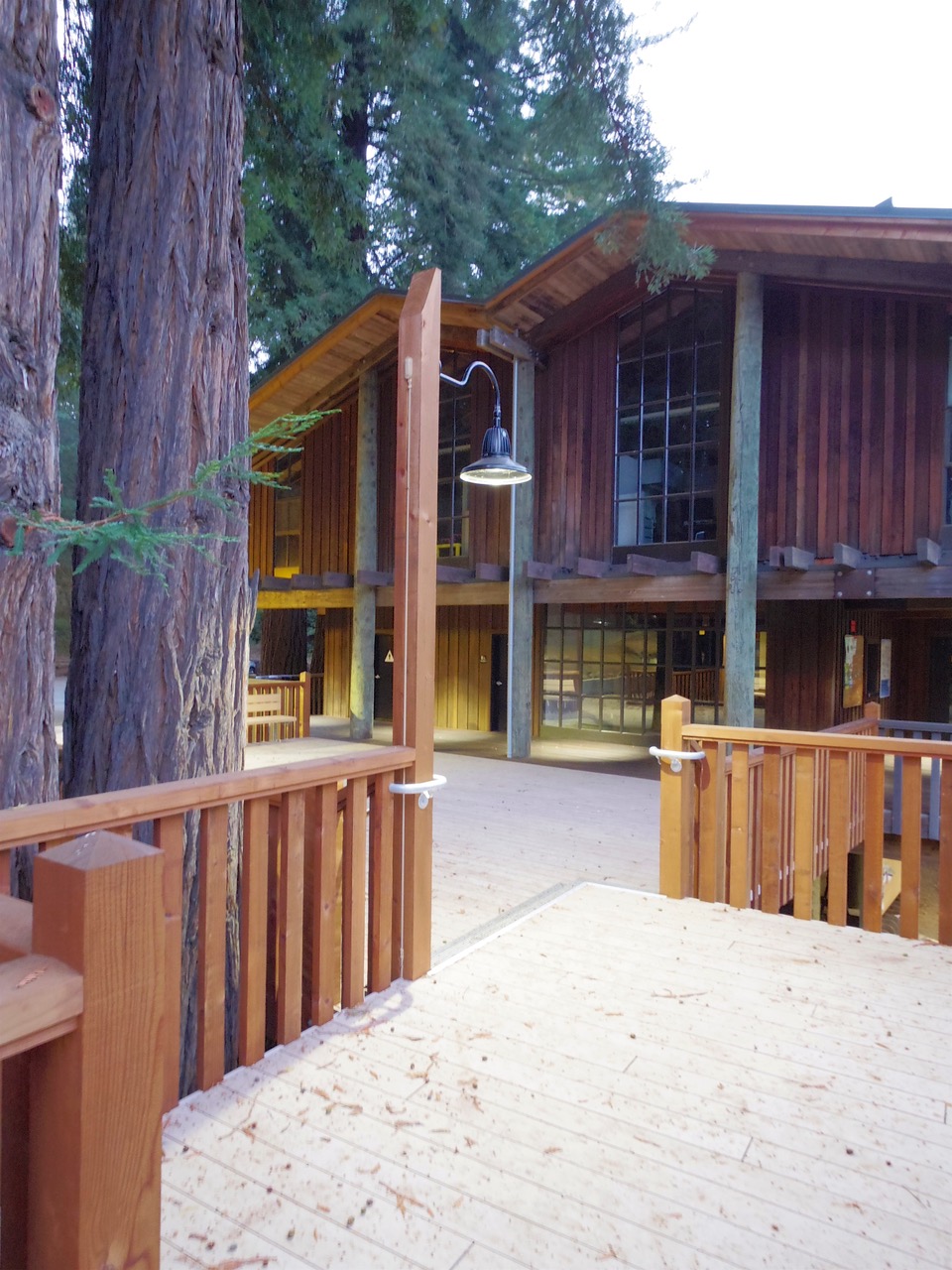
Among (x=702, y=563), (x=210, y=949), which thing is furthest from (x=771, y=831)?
(x=702, y=563)

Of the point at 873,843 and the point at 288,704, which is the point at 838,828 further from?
the point at 288,704

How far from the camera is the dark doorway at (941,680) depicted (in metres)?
11.5

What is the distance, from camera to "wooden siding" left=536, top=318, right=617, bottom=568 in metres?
10.2

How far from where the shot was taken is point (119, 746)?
2770 mm

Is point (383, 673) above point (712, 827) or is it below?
above

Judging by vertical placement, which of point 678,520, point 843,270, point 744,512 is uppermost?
point 843,270

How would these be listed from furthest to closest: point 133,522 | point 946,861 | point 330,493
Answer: point 330,493 → point 946,861 → point 133,522

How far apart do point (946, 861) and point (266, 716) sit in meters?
8.91

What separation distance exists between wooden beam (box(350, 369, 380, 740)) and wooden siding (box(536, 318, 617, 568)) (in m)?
2.58

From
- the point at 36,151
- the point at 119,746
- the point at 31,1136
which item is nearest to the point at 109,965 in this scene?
the point at 31,1136

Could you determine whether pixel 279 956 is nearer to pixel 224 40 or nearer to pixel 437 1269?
pixel 437 1269

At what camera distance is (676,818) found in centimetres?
409

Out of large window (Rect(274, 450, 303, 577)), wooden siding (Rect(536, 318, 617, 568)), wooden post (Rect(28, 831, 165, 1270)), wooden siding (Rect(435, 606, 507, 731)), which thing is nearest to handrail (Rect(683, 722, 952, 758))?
wooden post (Rect(28, 831, 165, 1270))

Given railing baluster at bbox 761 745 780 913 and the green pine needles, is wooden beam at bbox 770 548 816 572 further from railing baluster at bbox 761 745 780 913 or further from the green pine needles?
the green pine needles
